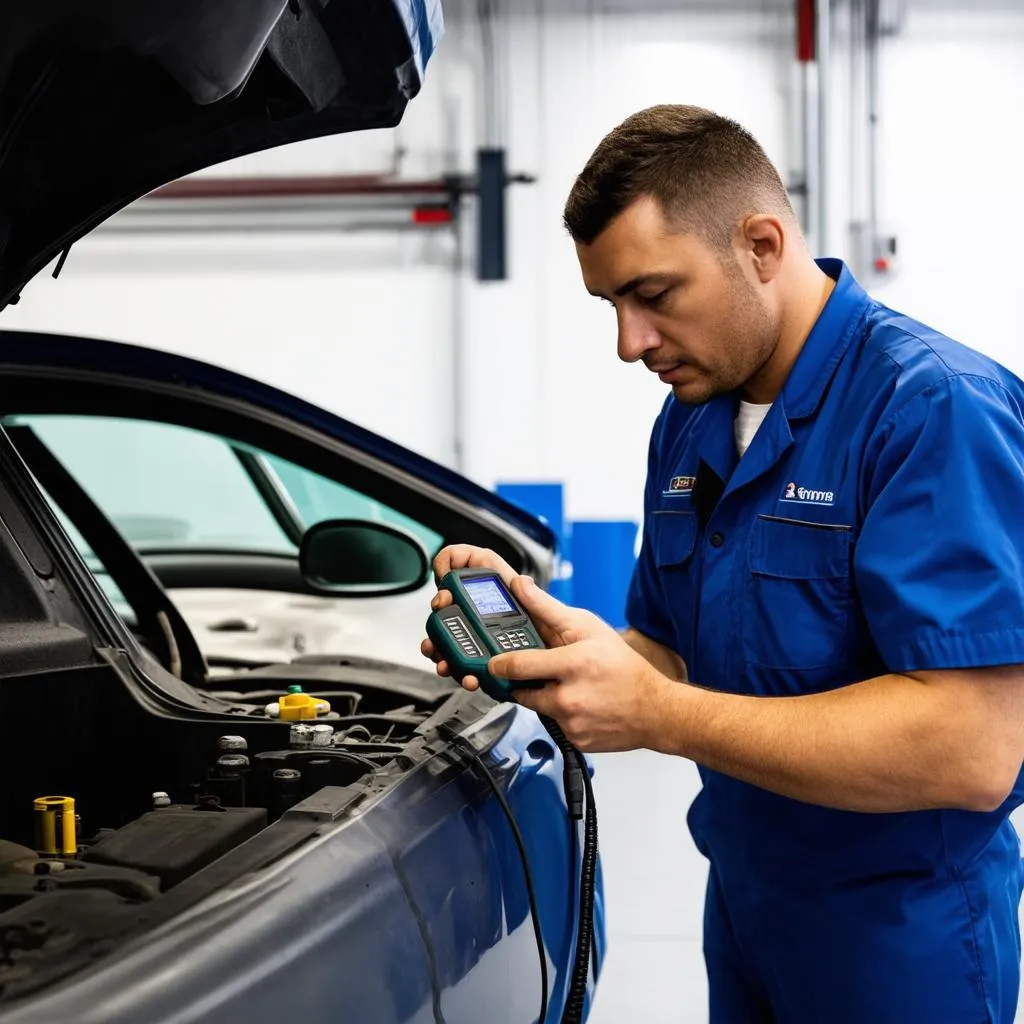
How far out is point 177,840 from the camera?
4.48ft

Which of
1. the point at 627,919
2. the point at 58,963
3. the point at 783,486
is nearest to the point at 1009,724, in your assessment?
the point at 783,486

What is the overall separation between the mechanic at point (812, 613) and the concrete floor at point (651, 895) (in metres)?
1.48

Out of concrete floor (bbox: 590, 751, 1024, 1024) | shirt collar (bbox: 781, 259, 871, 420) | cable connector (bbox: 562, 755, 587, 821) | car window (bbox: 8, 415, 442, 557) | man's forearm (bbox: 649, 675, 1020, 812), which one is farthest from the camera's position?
car window (bbox: 8, 415, 442, 557)

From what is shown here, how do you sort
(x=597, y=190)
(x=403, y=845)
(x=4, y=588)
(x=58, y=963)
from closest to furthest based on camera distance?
(x=58, y=963), (x=403, y=845), (x=597, y=190), (x=4, y=588)

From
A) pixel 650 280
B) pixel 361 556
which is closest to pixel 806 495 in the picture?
pixel 650 280

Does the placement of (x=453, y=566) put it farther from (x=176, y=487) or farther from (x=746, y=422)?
(x=176, y=487)

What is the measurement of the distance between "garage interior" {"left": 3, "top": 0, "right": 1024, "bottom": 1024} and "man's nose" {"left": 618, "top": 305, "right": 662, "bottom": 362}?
6.79m

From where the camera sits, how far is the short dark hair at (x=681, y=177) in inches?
64.1

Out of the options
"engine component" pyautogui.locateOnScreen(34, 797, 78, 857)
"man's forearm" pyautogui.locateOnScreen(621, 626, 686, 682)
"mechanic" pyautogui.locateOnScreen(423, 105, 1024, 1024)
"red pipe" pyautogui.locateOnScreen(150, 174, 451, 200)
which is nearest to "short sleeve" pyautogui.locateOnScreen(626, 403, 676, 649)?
"man's forearm" pyautogui.locateOnScreen(621, 626, 686, 682)

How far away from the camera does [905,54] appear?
851cm

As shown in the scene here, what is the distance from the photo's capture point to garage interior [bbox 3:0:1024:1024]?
8484 millimetres

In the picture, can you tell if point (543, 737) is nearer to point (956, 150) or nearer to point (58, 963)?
point (58, 963)

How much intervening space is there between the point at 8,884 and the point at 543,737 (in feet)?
3.03

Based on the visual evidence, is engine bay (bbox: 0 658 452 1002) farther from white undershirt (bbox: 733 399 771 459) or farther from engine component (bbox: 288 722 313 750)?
white undershirt (bbox: 733 399 771 459)
